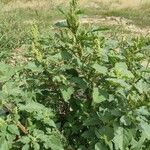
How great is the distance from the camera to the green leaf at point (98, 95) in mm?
4062

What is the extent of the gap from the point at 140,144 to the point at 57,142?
631 mm

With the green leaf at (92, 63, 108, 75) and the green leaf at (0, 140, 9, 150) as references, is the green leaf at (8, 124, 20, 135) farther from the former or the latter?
the green leaf at (92, 63, 108, 75)

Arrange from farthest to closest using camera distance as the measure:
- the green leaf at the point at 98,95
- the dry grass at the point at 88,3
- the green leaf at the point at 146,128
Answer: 1. the dry grass at the point at 88,3
2. the green leaf at the point at 98,95
3. the green leaf at the point at 146,128

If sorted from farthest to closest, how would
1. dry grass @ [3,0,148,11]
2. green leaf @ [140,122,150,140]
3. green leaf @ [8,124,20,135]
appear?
dry grass @ [3,0,148,11], green leaf @ [8,124,20,135], green leaf @ [140,122,150,140]

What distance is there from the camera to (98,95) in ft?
13.5

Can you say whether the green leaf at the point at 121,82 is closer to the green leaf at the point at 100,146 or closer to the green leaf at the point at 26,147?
the green leaf at the point at 100,146

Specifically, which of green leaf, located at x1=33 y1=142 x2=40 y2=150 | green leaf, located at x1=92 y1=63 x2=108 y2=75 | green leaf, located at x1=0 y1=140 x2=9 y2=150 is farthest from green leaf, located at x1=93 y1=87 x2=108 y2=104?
green leaf, located at x1=0 y1=140 x2=9 y2=150

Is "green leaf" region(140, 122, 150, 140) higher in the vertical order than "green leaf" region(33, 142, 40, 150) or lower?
higher

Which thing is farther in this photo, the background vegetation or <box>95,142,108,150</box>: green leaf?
<box>95,142,108,150</box>: green leaf

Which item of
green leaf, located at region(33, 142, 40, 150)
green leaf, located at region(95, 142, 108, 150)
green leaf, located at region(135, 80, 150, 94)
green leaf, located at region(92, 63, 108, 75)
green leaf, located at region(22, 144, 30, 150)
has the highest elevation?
green leaf, located at region(92, 63, 108, 75)

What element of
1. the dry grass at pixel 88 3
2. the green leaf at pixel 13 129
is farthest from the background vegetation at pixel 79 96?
the dry grass at pixel 88 3

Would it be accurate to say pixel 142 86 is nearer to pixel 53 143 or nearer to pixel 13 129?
pixel 53 143

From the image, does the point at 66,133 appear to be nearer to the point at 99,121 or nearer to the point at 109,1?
the point at 99,121

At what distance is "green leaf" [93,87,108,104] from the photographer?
4062 millimetres
